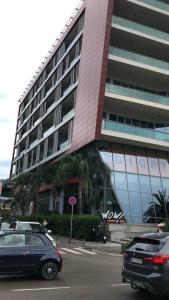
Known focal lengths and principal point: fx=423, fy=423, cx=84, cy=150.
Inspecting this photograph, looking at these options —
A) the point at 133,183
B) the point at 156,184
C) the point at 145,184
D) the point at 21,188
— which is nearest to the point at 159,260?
the point at 133,183

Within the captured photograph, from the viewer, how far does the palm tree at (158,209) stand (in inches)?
1415

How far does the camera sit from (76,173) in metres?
35.4

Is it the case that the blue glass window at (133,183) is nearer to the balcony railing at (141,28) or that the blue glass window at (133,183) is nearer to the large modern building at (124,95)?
the large modern building at (124,95)

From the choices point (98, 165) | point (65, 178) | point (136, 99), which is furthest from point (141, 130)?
point (65, 178)

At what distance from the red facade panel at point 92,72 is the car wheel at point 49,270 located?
2454 cm

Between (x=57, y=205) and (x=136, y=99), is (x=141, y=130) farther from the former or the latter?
(x=57, y=205)

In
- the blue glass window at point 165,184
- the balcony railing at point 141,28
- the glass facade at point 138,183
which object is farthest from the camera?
the balcony railing at point 141,28

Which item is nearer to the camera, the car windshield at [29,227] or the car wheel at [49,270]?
the car wheel at [49,270]

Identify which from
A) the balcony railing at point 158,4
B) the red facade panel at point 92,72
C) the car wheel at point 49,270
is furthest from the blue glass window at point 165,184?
the car wheel at point 49,270

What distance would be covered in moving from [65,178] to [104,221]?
209 inches

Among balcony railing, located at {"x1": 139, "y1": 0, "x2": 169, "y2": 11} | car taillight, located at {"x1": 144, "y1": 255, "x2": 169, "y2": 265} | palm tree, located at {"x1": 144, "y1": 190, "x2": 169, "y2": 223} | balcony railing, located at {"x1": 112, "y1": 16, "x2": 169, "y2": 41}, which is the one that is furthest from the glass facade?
car taillight, located at {"x1": 144, "y1": 255, "x2": 169, "y2": 265}

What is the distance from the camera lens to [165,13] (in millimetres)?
42531

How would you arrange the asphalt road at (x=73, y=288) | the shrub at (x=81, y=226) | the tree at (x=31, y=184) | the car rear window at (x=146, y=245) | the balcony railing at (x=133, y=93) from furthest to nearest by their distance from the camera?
the tree at (x=31, y=184) → the balcony railing at (x=133, y=93) → the shrub at (x=81, y=226) → the asphalt road at (x=73, y=288) → the car rear window at (x=146, y=245)

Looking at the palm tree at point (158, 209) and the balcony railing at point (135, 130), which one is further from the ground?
the balcony railing at point (135, 130)
